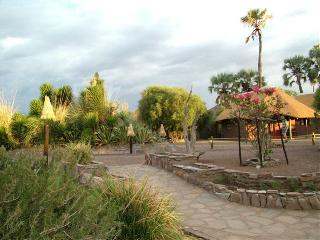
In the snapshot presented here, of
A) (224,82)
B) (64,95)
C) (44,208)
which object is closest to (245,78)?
(224,82)

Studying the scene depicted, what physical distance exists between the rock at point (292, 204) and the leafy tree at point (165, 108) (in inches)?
836

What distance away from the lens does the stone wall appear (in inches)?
291

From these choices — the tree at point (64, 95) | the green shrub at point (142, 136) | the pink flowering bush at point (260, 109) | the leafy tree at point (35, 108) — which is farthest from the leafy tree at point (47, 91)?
the pink flowering bush at point (260, 109)

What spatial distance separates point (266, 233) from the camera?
237 inches

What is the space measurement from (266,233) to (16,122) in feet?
49.6

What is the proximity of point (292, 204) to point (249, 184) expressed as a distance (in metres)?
1.50

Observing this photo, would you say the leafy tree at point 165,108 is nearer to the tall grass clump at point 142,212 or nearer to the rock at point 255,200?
the rock at point 255,200

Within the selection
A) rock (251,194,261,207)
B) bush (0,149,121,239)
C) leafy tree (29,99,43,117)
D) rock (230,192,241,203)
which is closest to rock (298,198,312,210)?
rock (251,194,261,207)

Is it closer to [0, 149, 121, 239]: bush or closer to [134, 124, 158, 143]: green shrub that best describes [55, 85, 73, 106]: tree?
[134, 124, 158, 143]: green shrub

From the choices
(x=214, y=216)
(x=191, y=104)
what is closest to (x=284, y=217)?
(x=214, y=216)

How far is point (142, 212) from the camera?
5.36 m

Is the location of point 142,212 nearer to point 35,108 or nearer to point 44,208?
point 44,208

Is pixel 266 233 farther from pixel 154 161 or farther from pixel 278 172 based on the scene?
pixel 154 161

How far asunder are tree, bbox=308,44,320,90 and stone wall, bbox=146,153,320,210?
3417 centimetres
